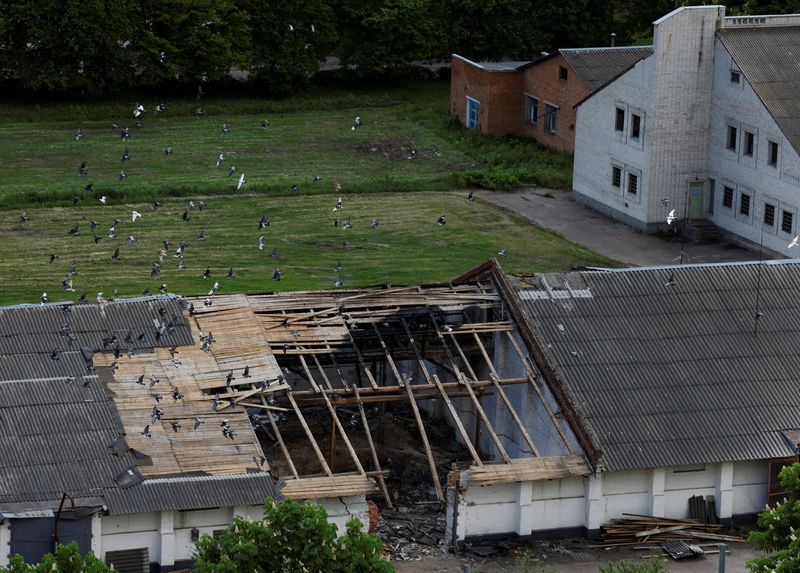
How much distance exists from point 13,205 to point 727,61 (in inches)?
1095

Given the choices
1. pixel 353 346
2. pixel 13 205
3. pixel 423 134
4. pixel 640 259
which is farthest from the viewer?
pixel 423 134

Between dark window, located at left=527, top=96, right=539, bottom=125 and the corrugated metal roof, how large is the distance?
46831 mm

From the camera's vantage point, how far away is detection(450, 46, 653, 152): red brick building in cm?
8156

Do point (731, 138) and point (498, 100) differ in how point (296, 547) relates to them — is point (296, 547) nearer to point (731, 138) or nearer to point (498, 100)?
point (731, 138)

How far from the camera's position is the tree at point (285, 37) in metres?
94.9

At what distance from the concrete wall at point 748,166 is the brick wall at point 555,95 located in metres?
11.4

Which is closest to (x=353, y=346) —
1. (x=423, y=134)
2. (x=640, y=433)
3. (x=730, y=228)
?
(x=640, y=433)

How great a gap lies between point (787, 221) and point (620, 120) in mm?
9521

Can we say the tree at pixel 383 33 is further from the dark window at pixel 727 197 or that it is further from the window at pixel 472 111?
the dark window at pixel 727 197

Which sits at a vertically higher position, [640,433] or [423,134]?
[640,433]

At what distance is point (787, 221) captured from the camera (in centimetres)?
6594

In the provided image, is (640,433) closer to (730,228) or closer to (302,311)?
(302,311)

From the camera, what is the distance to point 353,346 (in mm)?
48312

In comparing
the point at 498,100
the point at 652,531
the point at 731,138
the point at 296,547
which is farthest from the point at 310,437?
the point at 498,100
